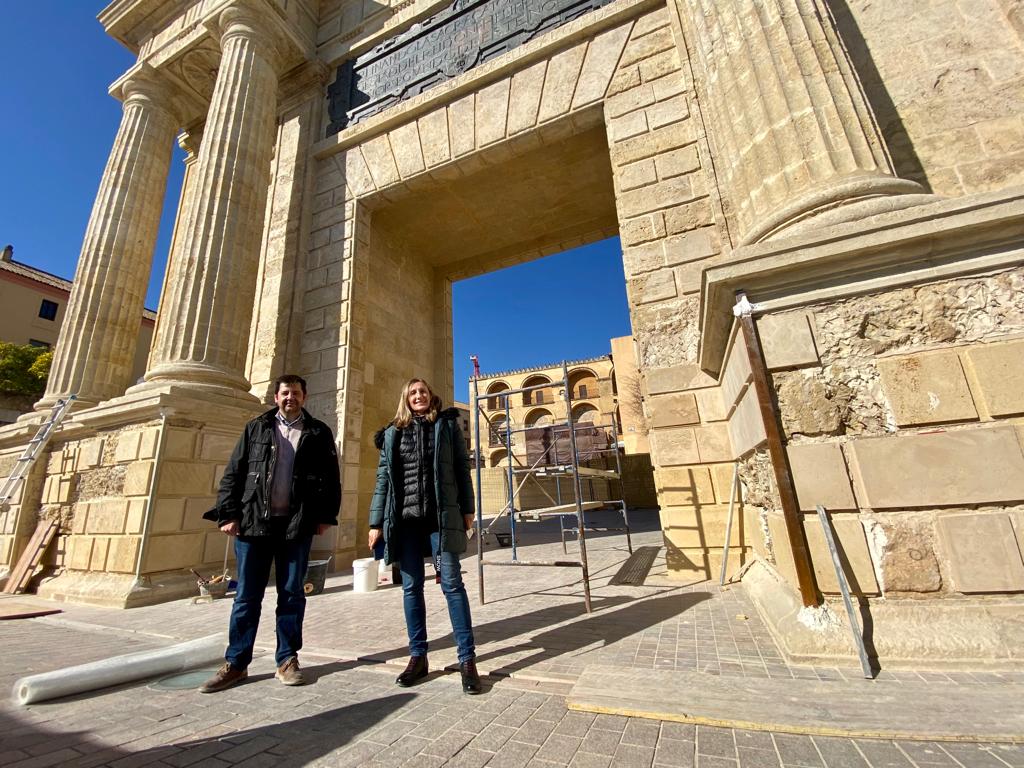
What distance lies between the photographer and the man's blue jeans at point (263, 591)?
8.64 ft

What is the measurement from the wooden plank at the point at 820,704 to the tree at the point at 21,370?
32172 millimetres

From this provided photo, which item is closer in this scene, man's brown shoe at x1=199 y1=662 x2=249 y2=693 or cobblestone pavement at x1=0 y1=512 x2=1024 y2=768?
cobblestone pavement at x1=0 y1=512 x2=1024 y2=768

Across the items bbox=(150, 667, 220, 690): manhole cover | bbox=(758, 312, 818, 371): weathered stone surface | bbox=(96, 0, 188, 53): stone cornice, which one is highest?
bbox=(96, 0, 188, 53): stone cornice

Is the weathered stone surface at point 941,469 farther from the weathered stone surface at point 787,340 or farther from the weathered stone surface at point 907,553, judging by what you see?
the weathered stone surface at point 787,340

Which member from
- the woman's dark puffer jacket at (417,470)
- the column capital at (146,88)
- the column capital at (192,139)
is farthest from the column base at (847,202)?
the column capital at (192,139)

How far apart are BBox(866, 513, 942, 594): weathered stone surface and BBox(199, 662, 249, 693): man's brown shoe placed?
3591 mm

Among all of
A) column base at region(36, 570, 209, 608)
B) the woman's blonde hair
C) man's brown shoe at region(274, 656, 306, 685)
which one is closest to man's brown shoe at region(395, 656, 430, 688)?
man's brown shoe at region(274, 656, 306, 685)

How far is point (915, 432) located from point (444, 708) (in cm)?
282

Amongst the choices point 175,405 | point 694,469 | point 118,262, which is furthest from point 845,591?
point 118,262

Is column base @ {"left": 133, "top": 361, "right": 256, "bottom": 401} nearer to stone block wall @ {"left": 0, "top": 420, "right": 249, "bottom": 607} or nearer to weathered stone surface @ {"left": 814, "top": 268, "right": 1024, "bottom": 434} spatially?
stone block wall @ {"left": 0, "top": 420, "right": 249, "bottom": 607}

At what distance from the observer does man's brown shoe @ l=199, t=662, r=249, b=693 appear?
2457mm

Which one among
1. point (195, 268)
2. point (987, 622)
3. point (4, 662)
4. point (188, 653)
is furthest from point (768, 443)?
point (195, 268)

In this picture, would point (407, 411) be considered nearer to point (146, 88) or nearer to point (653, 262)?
point (653, 262)

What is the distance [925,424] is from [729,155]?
3.14 m
